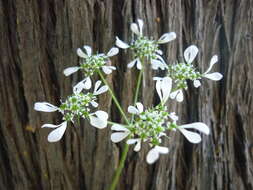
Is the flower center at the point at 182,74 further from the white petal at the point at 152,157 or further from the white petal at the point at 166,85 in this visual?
the white petal at the point at 152,157

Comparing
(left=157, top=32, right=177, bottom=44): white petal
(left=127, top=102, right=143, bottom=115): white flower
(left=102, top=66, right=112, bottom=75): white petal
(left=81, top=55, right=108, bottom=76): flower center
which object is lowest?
(left=127, top=102, right=143, bottom=115): white flower

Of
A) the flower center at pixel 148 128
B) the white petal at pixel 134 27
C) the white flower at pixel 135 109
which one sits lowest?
the flower center at pixel 148 128

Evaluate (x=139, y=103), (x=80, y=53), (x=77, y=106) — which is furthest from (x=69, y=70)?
(x=139, y=103)

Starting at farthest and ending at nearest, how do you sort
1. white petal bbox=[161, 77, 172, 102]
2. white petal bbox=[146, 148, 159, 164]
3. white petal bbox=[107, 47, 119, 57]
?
white petal bbox=[107, 47, 119, 57], white petal bbox=[161, 77, 172, 102], white petal bbox=[146, 148, 159, 164]

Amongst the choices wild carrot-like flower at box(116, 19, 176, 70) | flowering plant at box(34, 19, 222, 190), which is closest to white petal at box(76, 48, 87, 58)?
flowering plant at box(34, 19, 222, 190)

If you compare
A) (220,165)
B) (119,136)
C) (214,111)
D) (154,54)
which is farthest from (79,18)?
(220,165)

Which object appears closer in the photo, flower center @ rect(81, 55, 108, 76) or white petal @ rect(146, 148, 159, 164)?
white petal @ rect(146, 148, 159, 164)

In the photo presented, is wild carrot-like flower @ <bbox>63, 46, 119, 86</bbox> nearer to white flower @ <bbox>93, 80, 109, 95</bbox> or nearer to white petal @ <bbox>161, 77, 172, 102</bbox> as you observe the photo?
white flower @ <bbox>93, 80, 109, 95</bbox>

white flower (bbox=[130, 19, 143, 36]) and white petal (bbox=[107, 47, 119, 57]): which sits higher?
white flower (bbox=[130, 19, 143, 36])

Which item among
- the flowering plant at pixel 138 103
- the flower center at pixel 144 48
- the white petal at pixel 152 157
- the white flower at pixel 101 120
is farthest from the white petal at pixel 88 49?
the white petal at pixel 152 157

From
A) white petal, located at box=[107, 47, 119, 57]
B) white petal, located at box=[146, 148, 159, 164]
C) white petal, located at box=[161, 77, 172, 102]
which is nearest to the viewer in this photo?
white petal, located at box=[146, 148, 159, 164]
